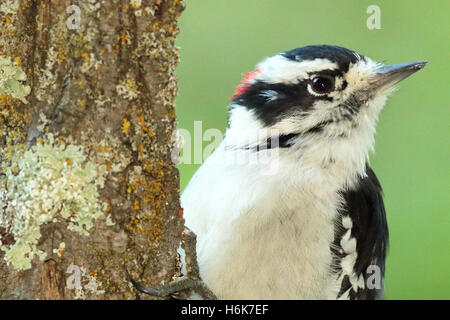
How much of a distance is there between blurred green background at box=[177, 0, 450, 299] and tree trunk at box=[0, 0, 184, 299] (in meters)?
1.91

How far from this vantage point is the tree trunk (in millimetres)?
2287

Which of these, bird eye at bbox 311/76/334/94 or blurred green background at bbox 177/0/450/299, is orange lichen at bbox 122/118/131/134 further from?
blurred green background at bbox 177/0/450/299

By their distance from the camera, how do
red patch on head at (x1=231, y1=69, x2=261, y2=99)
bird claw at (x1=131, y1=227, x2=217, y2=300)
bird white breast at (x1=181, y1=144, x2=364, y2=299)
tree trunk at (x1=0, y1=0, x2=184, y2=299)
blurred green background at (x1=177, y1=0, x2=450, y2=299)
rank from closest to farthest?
tree trunk at (x1=0, y1=0, x2=184, y2=299)
bird claw at (x1=131, y1=227, x2=217, y2=300)
bird white breast at (x1=181, y1=144, x2=364, y2=299)
red patch on head at (x1=231, y1=69, x2=261, y2=99)
blurred green background at (x1=177, y1=0, x2=450, y2=299)

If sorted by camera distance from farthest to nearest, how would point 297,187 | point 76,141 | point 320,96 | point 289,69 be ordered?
point 289,69 → point 320,96 → point 297,187 → point 76,141

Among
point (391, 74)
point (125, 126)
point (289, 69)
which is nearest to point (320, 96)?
point (289, 69)

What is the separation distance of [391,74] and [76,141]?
1.86m

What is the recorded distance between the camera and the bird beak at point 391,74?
345cm

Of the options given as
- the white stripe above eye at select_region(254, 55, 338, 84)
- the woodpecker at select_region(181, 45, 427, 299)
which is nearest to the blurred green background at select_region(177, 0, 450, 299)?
the woodpecker at select_region(181, 45, 427, 299)

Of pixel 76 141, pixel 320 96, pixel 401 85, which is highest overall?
pixel 401 85

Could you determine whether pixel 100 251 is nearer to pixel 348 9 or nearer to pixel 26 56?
pixel 26 56

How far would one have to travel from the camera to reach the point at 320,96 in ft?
11.0

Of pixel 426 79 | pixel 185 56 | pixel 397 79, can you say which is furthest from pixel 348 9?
pixel 397 79

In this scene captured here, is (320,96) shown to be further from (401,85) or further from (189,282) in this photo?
(401,85)

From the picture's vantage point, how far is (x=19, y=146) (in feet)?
7.63
